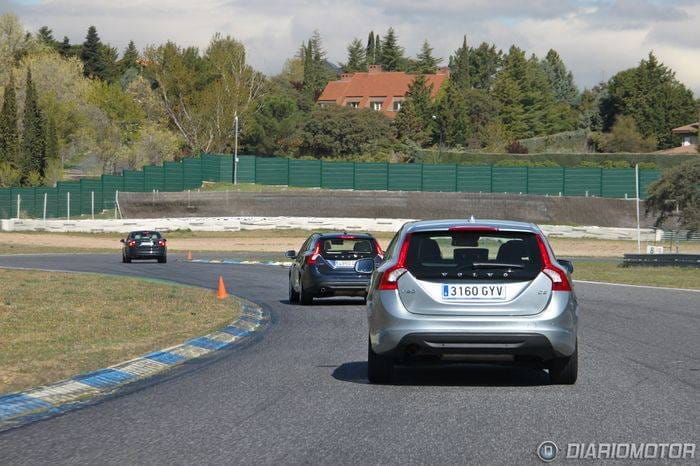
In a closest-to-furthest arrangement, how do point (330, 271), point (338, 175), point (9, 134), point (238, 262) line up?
point (330, 271) < point (238, 262) < point (338, 175) < point (9, 134)

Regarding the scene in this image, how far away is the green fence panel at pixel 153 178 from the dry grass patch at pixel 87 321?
52.6m

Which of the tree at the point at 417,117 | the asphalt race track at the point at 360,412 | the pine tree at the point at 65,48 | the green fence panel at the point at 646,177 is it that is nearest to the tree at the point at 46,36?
the pine tree at the point at 65,48

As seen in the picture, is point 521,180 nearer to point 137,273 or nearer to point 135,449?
point 137,273

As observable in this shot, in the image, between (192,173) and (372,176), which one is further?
(192,173)

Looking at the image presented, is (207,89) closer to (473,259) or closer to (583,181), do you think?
(583,181)

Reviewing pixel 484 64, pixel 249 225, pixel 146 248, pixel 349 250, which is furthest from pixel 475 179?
pixel 484 64

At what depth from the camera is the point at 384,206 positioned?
7788cm

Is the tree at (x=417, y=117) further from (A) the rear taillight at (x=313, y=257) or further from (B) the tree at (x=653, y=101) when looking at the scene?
(A) the rear taillight at (x=313, y=257)

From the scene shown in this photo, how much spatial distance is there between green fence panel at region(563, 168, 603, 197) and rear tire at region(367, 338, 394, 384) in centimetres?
6970

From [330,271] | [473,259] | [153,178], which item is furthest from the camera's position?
[153,178]

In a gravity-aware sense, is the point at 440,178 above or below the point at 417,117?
below

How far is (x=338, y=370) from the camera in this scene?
44.1 ft

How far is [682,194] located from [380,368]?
36469 mm

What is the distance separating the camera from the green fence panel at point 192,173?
279 ft
